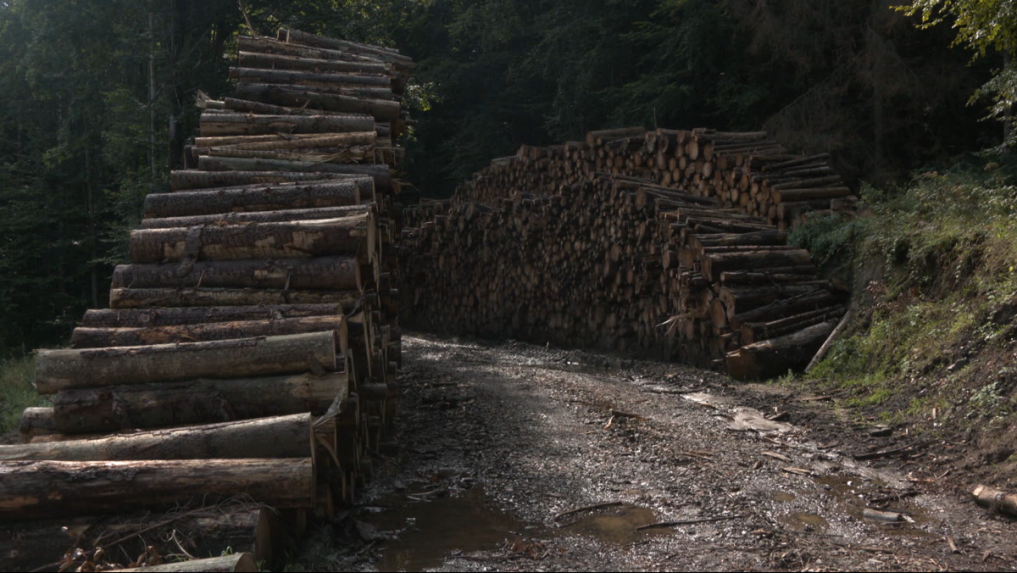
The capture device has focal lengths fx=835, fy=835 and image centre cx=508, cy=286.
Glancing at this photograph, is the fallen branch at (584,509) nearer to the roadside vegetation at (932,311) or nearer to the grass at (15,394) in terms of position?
the roadside vegetation at (932,311)

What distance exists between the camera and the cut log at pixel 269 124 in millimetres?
8586

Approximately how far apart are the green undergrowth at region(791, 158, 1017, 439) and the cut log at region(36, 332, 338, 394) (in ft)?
16.0

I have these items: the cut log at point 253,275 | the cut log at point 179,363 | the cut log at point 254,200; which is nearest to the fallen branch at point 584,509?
the cut log at point 179,363

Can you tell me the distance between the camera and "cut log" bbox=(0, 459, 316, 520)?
4.27 m

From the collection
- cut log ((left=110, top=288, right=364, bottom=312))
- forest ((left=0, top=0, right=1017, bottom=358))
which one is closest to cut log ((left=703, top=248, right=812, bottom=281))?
forest ((left=0, top=0, right=1017, bottom=358))

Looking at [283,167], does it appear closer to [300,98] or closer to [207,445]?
[300,98]

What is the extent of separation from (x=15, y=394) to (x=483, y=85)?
2069 centimetres

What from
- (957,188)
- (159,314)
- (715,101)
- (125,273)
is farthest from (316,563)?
(715,101)

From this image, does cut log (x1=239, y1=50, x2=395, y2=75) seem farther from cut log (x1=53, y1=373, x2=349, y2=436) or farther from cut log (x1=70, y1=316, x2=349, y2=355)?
cut log (x1=53, y1=373, x2=349, y2=436)

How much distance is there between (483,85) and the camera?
3003 centimetres

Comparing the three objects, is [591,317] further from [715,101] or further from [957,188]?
[715,101]

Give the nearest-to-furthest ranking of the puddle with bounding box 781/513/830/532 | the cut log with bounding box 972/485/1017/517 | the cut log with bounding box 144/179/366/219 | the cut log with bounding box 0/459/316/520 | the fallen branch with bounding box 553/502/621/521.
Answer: the cut log with bounding box 0/459/316/520 < the puddle with bounding box 781/513/830/532 < the cut log with bounding box 972/485/1017/517 < the fallen branch with bounding box 553/502/621/521 < the cut log with bounding box 144/179/366/219

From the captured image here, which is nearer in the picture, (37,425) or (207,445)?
(207,445)

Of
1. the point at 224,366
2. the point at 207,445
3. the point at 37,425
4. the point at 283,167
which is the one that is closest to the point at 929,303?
the point at 283,167
